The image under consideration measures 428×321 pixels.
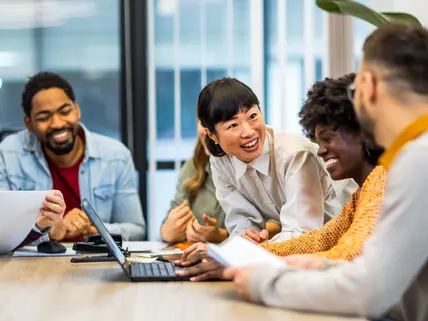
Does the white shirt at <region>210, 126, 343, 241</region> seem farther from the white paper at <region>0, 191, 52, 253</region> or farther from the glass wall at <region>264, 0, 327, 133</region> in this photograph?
the glass wall at <region>264, 0, 327, 133</region>

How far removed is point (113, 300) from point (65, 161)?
6.55 ft

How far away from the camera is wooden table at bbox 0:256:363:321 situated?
148 centimetres

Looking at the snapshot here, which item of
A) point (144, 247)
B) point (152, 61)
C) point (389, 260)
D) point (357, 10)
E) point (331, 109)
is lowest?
point (144, 247)

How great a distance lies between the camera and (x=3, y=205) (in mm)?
2420

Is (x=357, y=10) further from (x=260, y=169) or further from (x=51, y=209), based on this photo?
(x=51, y=209)

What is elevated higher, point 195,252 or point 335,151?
point 335,151

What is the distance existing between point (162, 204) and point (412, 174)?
3.71m

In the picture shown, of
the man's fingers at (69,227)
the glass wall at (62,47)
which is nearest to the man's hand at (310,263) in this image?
the man's fingers at (69,227)

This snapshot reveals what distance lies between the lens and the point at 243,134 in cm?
261

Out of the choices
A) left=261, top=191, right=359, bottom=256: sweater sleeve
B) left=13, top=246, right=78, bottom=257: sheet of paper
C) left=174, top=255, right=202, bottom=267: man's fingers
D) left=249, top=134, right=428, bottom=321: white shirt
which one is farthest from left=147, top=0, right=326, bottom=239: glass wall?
left=249, top=134, right=428, bottom=321: white shirt

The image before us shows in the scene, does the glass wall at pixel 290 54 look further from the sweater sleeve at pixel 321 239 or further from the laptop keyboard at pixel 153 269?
the laptop keyboard at pixel 153 269

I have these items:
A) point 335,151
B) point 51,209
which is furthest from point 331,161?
point 51,209

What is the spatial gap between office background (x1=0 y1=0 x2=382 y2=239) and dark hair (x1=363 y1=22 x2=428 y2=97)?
10.7 feet

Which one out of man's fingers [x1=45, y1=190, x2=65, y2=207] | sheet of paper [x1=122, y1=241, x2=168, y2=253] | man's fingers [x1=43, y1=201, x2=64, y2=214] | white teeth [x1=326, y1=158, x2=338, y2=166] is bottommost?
sheet of paper [x1=122, y1=241, x2=168, y2=253]
